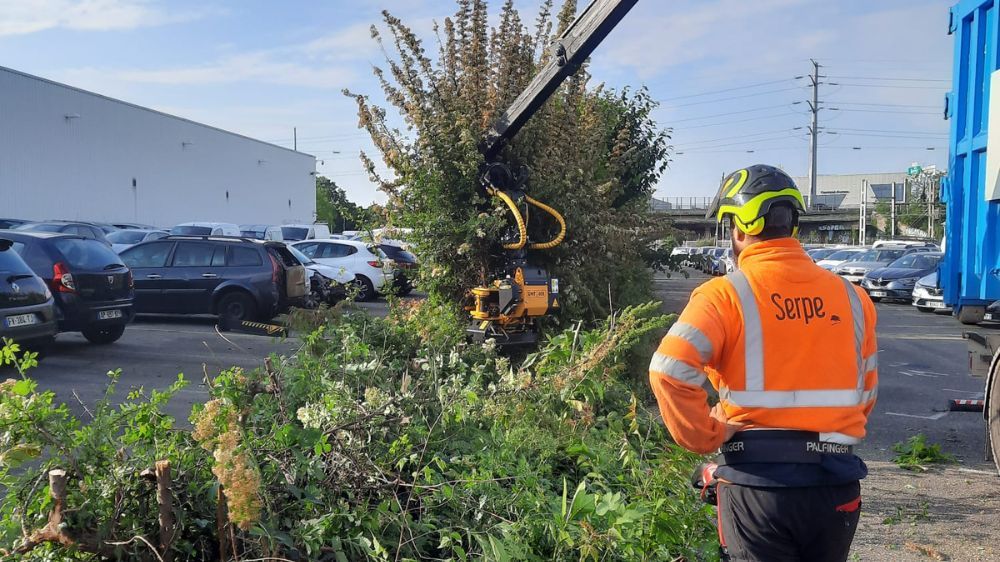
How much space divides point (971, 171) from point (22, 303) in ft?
31.7

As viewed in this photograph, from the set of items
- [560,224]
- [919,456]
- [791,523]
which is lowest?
[919,456]

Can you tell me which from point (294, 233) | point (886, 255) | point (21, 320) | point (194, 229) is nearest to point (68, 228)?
point (194, 229)

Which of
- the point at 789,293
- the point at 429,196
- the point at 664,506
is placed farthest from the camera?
the point at 429,196

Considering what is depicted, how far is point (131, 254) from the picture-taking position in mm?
14422

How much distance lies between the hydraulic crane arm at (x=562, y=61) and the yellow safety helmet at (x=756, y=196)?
14.8ft

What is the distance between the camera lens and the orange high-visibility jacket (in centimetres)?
262

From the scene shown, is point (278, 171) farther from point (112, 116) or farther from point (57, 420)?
point (57, 420)

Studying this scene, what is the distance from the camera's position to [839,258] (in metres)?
33.4

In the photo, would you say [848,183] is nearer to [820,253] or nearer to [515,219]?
[820,253]

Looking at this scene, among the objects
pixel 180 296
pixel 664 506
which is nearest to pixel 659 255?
pixel 180 296

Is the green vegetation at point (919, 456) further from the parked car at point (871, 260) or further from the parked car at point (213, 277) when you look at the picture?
the parked car at point (871, 260)

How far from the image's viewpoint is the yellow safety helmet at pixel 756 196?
2818 millimetres

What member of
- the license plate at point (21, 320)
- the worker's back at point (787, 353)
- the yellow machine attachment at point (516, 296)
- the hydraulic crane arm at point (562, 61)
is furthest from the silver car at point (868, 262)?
the worker's back at point (787, 353)

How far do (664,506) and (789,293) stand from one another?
1316mm
